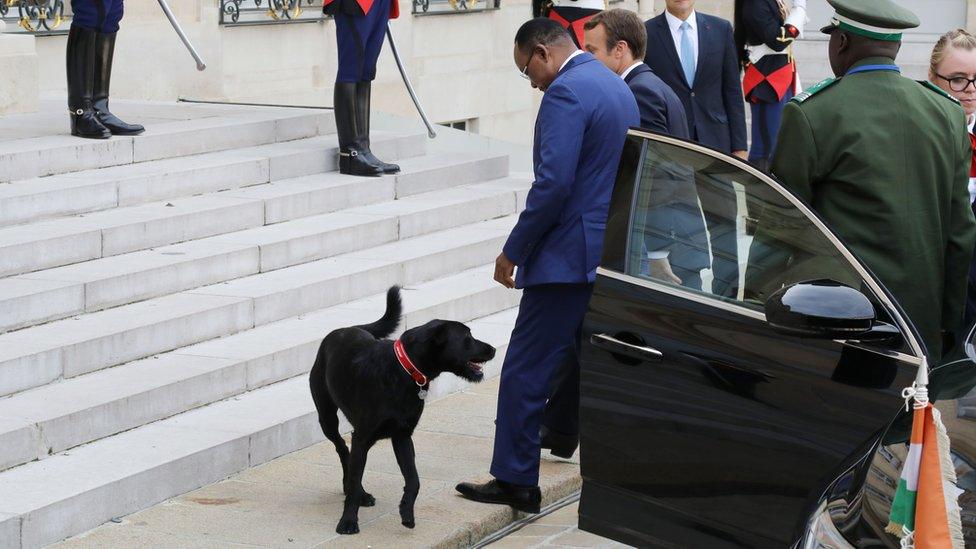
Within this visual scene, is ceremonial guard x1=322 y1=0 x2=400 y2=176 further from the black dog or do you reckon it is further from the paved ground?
the black dog

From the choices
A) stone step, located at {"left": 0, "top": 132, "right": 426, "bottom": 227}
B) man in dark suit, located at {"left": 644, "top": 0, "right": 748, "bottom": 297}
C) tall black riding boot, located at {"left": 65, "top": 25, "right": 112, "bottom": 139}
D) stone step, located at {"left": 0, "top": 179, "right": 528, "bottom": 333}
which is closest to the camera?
stone step, located at {"left": 0, "top": 179, "right": 528, "bottom": 333}

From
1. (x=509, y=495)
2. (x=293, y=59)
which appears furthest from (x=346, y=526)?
(x=293, y=59)

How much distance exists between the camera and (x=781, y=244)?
4.52 metres

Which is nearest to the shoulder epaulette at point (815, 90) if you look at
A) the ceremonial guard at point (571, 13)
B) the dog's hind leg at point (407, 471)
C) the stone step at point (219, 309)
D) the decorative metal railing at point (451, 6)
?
the dog's hind leg at point (407, 471)

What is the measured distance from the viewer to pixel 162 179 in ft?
29.7

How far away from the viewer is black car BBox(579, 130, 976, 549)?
4145mm

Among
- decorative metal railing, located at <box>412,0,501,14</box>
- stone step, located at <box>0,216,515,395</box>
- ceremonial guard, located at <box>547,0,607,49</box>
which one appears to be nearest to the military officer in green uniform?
stone step, located at <box>0,216,515,395</box>

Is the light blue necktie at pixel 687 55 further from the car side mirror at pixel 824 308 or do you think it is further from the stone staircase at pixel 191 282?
the car side mirror at pixel 824 308

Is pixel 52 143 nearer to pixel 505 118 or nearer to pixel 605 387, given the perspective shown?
pixel 605 387

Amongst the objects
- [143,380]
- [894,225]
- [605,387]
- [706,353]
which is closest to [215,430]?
[143,380]

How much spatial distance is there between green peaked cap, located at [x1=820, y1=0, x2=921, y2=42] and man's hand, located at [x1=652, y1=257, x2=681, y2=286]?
3.06 feet

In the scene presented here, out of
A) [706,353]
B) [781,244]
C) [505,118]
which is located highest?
[781,244]

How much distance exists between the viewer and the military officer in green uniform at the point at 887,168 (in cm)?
466

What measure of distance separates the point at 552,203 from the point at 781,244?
4.73 ft
